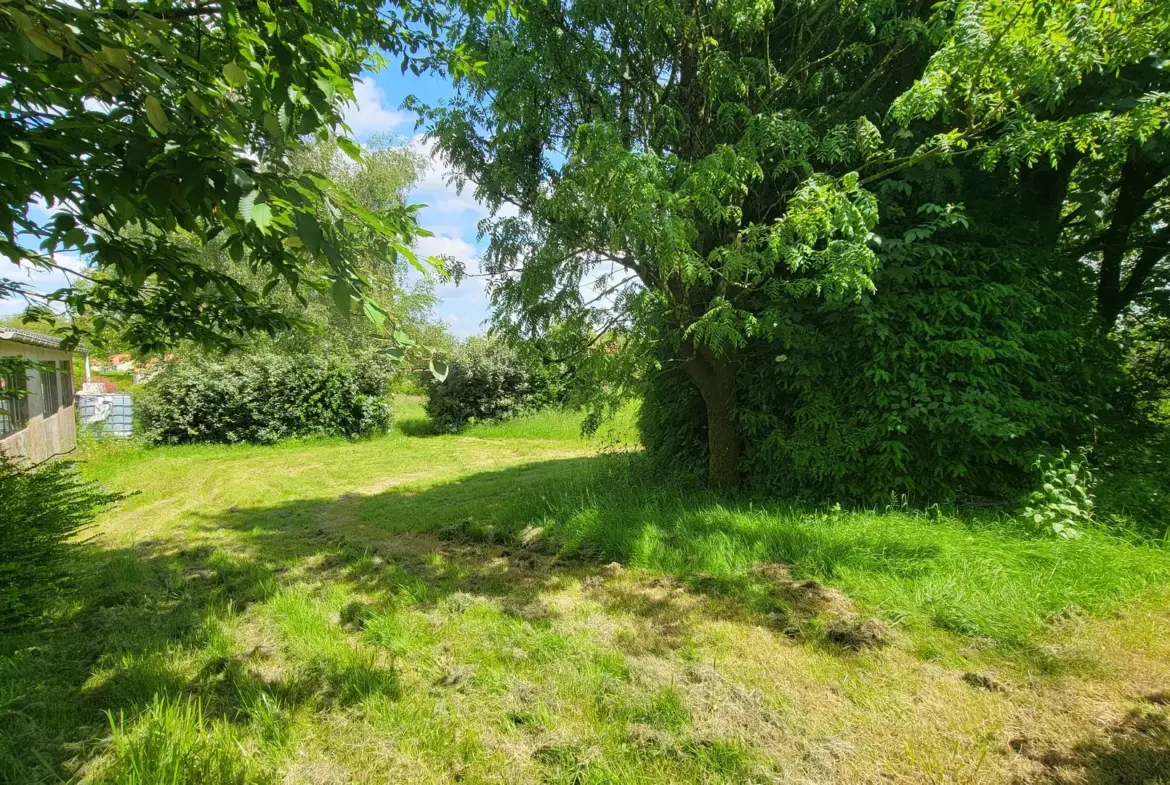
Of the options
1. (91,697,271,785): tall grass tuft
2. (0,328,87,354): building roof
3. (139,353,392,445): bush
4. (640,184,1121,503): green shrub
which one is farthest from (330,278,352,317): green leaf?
(139,353,392,445): bush

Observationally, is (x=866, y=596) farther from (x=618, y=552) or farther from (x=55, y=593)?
(x=55, y=593)

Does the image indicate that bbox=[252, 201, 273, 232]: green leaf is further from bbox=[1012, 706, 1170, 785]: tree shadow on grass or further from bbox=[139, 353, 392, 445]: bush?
bbox=[139, 353, 392, 445]: bush

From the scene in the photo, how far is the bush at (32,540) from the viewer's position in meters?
3.24

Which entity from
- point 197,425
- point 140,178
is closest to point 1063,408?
point 140,178

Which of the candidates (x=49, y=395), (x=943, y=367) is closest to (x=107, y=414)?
(x=49, y=395)

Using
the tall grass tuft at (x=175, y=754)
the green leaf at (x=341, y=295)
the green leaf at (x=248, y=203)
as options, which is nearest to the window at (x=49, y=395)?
the tall grass tuft at (x=175, y=754)

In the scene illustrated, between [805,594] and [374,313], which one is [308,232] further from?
[805,594]

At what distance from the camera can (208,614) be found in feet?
11.9

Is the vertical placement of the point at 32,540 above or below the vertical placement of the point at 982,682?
above

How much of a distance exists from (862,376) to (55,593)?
21.2 ft

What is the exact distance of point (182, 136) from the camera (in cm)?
167

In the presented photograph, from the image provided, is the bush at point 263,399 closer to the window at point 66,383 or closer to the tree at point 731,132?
the window at point 66,383

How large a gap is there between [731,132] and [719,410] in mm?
2765

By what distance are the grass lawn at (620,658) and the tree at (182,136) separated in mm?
1918
